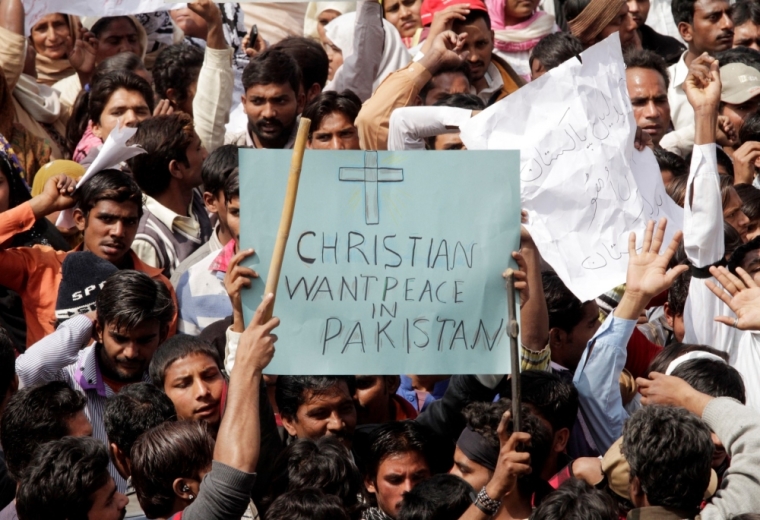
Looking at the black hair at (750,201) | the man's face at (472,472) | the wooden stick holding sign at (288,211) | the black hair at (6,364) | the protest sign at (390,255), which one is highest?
the wooden stick holding sign at (288,211)

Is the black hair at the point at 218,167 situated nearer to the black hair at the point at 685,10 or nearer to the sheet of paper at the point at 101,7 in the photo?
the sheet of paper at the point at 101,7

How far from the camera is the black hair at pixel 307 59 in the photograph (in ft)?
26.0

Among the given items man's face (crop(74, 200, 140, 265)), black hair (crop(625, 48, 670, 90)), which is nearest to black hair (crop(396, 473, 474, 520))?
man's face (crop(74, 200, 140, 265))

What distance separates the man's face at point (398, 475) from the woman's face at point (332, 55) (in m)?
3.95

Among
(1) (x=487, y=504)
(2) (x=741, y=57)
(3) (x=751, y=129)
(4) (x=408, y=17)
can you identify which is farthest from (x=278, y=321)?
(4) (x=408, y=17)

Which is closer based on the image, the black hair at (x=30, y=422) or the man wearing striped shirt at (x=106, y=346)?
the black hair at (x=30, y=422)

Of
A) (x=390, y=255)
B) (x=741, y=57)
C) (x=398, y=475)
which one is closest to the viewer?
(x=390, y=255)

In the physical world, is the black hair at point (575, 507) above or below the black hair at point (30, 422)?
above

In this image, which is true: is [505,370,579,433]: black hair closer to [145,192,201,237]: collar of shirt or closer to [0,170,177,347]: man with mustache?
[0,170,177,347]: man with mustache

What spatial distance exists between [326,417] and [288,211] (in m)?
1.39

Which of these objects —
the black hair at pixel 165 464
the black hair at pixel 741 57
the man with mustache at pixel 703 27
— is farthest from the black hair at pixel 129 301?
the man with mustache at pixel 703 27

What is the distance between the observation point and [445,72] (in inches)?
291

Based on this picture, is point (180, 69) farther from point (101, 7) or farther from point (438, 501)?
point (438, 501)

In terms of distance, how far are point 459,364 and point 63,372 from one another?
77.1 inches
